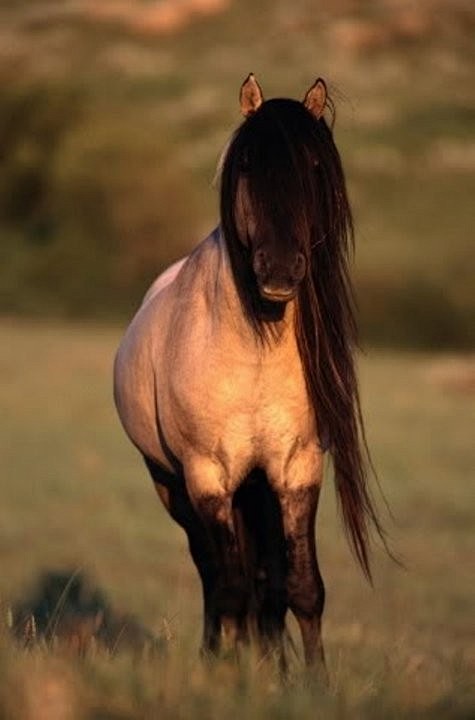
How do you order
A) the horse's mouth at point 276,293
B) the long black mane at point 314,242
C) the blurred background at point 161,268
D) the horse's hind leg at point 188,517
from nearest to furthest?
the blurred background at point 161,268 → the horse's mouth at point 276,293 → the long black mane at point 314,242 → the horse's hind leg at point 188,517

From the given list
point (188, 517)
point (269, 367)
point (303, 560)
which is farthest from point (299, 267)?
point (188, 517)

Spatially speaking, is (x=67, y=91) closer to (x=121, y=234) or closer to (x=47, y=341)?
(x=121, y=234)

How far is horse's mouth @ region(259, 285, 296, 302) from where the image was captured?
22.0ft

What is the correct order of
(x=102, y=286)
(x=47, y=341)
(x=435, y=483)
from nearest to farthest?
1. (x=435, y=483)
2. (x=47, y=341)
3. (x=102, y=286)

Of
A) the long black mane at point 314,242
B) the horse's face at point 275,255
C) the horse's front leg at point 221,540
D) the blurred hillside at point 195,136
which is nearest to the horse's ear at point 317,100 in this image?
the long black mane at point 314,242

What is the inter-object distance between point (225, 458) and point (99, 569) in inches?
324

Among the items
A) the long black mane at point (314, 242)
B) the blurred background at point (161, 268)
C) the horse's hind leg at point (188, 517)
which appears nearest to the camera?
the blurred background at point (161, 268)

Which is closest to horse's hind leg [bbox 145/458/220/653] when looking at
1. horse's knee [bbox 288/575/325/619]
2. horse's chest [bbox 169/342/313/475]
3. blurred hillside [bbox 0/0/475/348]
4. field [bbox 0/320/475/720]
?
field [bbox 0/320/475/720]

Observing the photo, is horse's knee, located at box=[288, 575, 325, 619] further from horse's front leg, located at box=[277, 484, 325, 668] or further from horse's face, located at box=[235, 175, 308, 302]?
horse's face, located at box=[235, 175, 308, 302]

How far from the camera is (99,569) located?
15.5 metres

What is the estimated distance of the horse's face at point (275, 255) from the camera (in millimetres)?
6734

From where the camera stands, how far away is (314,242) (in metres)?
7.15

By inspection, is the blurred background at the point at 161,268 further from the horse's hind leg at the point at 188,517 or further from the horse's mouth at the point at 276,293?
the horse's mouth at the point at 276,293

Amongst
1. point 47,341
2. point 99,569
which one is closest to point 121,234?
point 47,341
